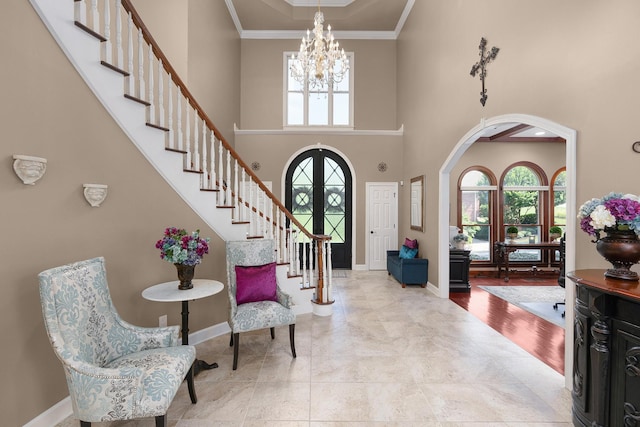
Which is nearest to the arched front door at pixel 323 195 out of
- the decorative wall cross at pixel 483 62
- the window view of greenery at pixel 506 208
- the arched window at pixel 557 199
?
the window view of greenery at pixel 506 208

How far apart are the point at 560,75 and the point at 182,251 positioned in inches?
140

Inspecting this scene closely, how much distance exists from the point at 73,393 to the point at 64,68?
2.10 m

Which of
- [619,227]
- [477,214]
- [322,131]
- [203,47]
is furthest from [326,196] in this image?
[619,227]

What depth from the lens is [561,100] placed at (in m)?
2.64

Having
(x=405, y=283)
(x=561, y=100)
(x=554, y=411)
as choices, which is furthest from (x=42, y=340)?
(x=405, y=283)

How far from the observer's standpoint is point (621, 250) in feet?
5.82

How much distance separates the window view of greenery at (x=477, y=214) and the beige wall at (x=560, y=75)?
2801 mm

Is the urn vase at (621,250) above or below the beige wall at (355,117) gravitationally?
below

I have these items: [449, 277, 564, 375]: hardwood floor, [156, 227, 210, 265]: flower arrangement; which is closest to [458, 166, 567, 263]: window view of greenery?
[449, 277, 564, 375]: hardwood floor

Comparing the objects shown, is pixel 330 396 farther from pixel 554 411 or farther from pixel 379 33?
pixel 379 33

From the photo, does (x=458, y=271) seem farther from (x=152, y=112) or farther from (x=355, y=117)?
(x=152, y=112)

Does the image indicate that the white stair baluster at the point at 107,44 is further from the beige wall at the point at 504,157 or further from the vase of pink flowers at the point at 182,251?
the beige wall at the point at 504,157

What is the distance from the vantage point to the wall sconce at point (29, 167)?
70.7 inches

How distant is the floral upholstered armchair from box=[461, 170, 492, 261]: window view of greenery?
6.91m
